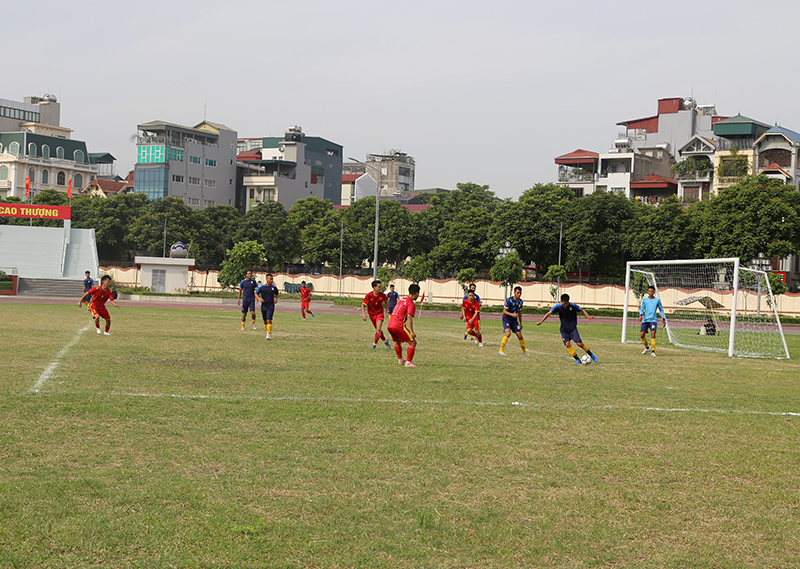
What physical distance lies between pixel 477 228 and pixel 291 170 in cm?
5276

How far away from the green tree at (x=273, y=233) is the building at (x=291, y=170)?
24.3 m

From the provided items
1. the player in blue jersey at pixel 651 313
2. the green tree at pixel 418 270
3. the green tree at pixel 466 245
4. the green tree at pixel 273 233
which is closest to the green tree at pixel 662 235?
the green tree at pixel 466 245

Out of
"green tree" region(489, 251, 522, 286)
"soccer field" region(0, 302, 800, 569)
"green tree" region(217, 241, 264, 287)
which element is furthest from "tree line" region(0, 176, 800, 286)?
"soccer field" region(0, 302, 800, 569)

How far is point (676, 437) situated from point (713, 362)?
37.8 ft

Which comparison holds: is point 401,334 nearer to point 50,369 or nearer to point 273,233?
point 50,369

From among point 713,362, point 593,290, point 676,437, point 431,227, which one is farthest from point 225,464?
point 431,227

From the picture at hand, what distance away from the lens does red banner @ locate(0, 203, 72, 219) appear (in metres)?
65.6

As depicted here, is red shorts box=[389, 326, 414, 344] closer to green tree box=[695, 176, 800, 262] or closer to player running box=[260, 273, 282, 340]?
player running box=[260, 273, 282, 340]

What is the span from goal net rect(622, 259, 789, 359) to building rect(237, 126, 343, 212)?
76966 mm

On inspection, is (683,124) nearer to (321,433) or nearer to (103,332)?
(103,332)

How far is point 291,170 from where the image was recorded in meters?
122

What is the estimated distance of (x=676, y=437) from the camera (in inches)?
366

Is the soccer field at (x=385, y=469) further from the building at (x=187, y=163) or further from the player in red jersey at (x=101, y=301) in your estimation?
the building at (x=187, y=163)

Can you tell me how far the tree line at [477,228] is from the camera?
211 feet
